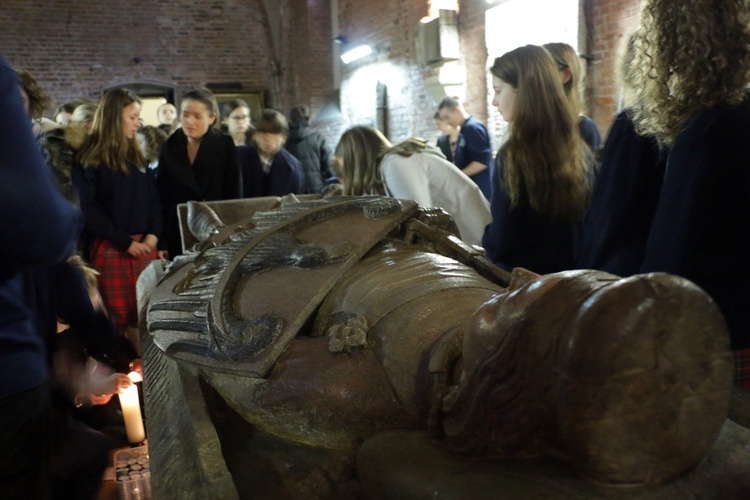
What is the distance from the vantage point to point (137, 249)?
12.9 ft

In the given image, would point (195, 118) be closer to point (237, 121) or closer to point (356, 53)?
point (237, 121)

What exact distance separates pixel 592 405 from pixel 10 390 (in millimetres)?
1141

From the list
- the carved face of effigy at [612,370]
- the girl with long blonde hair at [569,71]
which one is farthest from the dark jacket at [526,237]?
the carved face of effigy at [612,370]

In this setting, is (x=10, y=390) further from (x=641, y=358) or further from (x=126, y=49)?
(x=126, y=49)

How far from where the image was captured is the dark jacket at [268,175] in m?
5.05

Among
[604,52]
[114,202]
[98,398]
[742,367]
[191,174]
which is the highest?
[604,52]

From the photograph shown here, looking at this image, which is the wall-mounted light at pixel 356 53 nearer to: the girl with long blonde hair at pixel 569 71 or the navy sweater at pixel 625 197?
the girl with long blonde hair at pixel 569 71

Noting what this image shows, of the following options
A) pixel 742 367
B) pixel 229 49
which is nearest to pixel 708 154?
pixel 742 367

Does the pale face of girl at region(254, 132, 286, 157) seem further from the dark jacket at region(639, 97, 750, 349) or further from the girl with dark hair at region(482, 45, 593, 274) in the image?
the dark jacket at region(639, 97, 750, 349)

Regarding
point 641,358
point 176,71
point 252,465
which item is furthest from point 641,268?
point 176,71

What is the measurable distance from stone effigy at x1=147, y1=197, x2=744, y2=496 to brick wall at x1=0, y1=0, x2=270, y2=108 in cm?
1093

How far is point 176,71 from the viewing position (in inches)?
502

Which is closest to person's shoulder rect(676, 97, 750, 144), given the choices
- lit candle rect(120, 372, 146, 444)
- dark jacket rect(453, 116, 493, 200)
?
lit candle rect(120, 372, 146, 444)

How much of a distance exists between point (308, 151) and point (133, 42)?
7001mm
